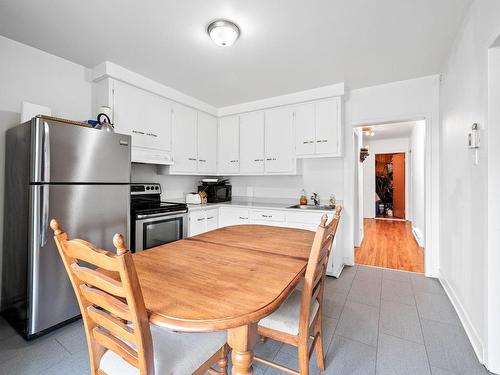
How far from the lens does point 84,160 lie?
1978mm

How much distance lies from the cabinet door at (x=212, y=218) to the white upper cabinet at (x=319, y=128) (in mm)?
1433

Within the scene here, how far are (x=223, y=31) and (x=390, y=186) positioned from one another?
7796mm

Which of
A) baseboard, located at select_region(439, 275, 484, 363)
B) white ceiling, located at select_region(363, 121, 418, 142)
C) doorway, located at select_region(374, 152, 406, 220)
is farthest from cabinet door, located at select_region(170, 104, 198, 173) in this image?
doorway, located at select_region(374, 152, 406, 220)

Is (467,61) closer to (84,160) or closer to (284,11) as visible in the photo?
(284,11)

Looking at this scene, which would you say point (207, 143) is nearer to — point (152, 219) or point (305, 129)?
point (305, 129)

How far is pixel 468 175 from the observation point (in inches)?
73.2

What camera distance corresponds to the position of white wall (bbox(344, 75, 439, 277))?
113 inches

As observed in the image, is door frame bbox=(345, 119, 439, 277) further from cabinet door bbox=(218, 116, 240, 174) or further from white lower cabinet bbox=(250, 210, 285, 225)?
cabinet door bbox=(218, 116, 240, 174)

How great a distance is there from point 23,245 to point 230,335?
1.90 m

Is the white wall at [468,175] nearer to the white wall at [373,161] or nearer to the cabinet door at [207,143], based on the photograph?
the cabinet door at [207,143]

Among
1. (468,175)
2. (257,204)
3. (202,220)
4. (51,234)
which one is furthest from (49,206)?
(468,175)

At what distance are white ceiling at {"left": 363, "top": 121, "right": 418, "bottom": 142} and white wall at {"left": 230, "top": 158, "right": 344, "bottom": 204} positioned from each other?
2.47 m

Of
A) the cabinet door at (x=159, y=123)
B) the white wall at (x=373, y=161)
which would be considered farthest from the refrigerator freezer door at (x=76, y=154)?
the white wall at (x=373, y=161)

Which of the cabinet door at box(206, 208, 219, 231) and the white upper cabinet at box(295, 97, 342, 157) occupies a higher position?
the white upper cabinet at box(295, 97, 342, 157)
